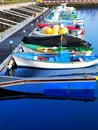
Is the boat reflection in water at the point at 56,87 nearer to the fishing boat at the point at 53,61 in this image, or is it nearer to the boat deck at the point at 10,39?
the fishing boat at the point at 53,61

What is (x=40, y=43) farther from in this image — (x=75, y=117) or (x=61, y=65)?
(x=75, y=117)

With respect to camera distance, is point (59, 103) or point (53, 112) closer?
point (53, 112)

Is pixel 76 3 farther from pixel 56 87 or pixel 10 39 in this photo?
pixel 56 87

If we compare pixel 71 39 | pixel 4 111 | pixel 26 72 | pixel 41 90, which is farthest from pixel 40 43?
pixel 4 111

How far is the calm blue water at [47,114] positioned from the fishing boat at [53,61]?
489 centimetres

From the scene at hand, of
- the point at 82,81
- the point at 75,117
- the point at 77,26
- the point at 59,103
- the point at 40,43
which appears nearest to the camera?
the point at 75,117

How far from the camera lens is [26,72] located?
97.7ft

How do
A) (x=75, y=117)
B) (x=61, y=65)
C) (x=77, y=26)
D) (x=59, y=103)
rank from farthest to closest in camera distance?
(x=77, y=26)
(x=61, y=65)
(x=59, y=103)
(x=75, y=117)

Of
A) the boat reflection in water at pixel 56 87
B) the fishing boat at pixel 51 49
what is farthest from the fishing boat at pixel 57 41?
the boat reflection in water at pixel 56 87

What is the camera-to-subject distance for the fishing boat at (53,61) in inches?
1161

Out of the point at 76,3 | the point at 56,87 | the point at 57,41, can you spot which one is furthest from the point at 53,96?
the point at 76,3

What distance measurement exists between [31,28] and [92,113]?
30111mm

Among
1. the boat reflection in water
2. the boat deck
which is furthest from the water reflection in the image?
the boat deck

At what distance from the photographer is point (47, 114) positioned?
71.7 ft
